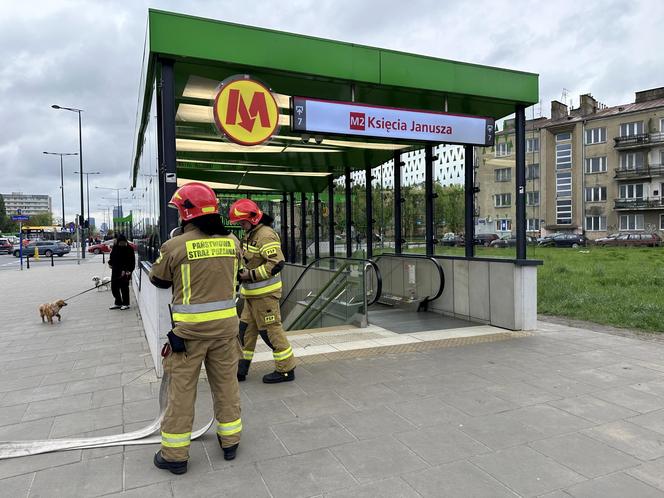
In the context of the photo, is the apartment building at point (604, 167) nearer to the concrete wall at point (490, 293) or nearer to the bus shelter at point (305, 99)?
the concrete wall at point (490, 293)

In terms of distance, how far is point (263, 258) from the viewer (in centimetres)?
462

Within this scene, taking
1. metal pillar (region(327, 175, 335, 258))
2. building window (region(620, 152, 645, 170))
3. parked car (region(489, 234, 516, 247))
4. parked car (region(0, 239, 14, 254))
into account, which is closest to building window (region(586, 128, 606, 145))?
building window (region(620, 152, 645, 170))

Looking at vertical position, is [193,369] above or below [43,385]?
above

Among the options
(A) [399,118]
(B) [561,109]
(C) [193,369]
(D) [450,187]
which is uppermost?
(B) [561,109]

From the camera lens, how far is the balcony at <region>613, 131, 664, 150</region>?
40.7 meters

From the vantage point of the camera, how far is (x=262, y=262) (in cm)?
468

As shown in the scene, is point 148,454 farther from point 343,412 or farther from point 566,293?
point 566,293

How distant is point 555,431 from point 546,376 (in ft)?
4.57

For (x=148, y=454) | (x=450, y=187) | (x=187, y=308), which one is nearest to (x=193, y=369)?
(x=187, y=308)

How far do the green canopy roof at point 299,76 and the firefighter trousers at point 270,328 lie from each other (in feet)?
8.57

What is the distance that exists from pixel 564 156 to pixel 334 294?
1699 inches

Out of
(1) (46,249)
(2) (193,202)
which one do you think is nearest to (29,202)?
(1) (46,249)

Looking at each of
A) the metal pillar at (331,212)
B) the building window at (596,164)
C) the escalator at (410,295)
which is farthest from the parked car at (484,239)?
the building window at (596,164)

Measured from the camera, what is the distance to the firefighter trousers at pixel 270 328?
181 inches
